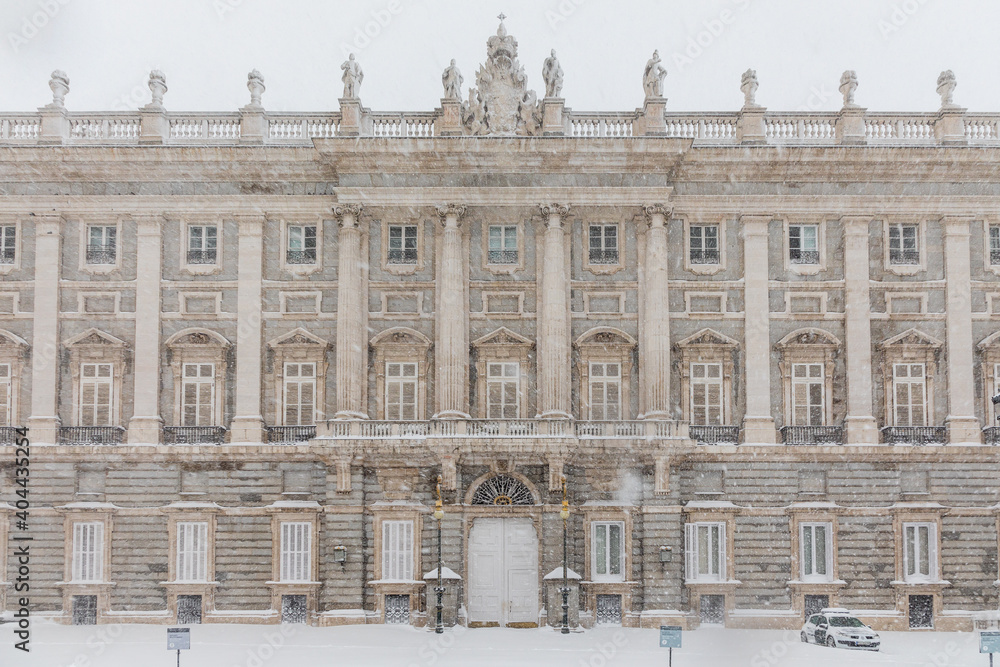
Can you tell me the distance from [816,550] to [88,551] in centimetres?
2630

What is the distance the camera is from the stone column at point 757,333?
40.6 meters

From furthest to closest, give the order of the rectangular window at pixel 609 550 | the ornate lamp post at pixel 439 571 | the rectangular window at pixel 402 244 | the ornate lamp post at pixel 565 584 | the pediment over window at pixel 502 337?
the rectangular window at pixel 402 244
the pediment over window at pixel 502 337
the rectangular window at pixel 609 550
the ornate lamp post at pixel 565 584
the ornate lamp post at pixel 439 571

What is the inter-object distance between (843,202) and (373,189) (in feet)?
57.6

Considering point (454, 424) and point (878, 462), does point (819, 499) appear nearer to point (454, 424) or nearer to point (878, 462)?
point (878, 462)

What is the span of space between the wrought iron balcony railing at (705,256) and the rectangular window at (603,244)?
2.93 m

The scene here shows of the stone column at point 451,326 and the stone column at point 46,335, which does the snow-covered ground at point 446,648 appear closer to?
the stone column at point 46,335

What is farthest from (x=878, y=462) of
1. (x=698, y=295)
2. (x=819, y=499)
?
(x=698, y=295)

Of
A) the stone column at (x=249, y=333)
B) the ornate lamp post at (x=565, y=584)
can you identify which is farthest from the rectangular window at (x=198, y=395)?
the ornate lamp post at (x=565, y=584)

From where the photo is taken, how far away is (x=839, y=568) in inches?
1572

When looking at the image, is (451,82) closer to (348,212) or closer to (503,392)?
(348,212)

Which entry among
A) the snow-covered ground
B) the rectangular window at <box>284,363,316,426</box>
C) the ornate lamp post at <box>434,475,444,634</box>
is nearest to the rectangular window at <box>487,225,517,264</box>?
the rectangular window at <box>284,363,316,426</box>

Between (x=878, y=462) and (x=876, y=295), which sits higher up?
(x=876, y=295)

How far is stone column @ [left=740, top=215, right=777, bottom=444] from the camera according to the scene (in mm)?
40594

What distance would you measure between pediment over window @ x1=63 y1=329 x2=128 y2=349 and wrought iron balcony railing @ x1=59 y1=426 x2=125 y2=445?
9.97ft
